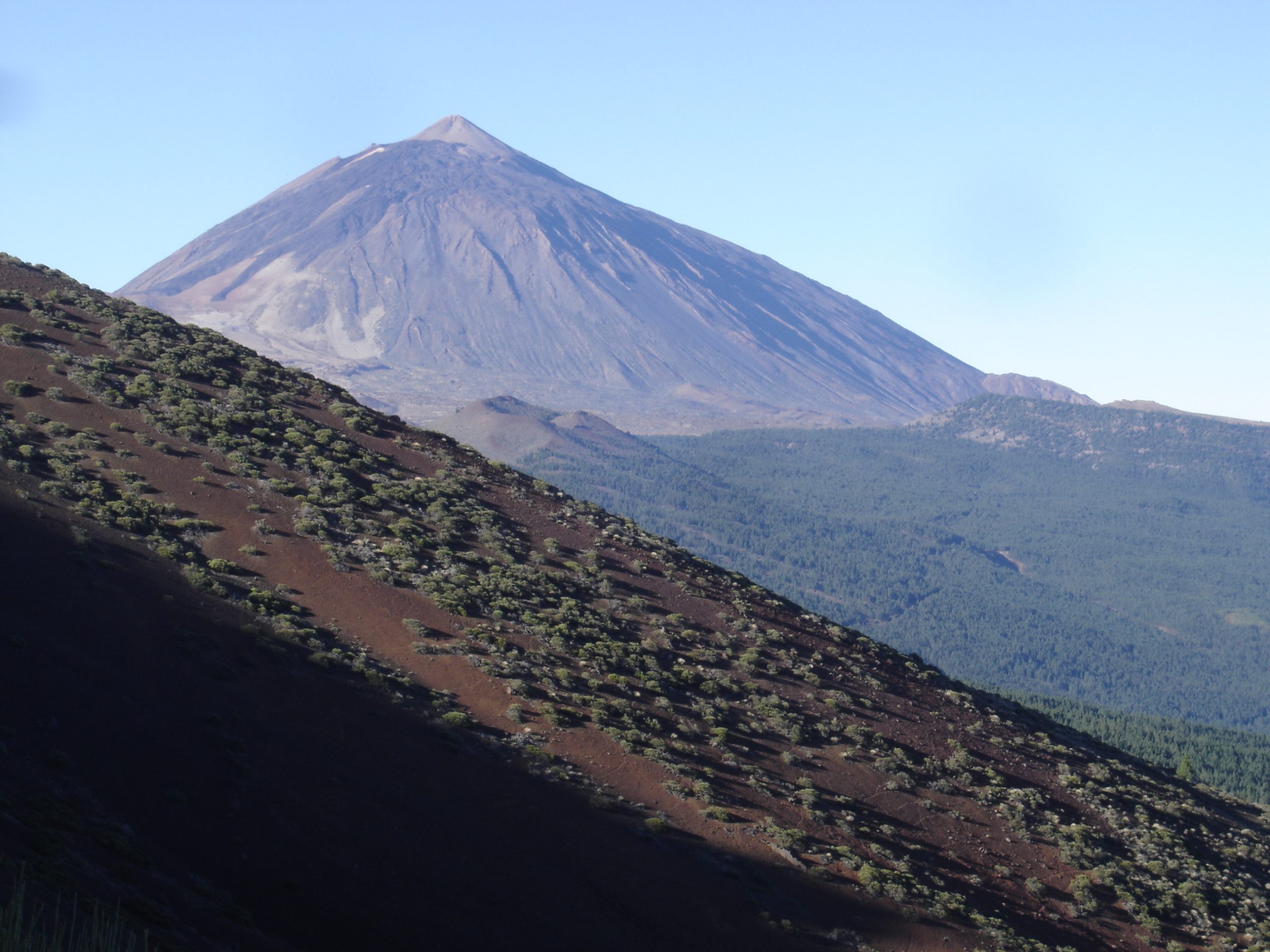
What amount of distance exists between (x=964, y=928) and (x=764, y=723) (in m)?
8.66

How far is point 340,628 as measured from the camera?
99.8ft

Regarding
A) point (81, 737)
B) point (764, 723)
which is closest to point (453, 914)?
point (81, 737)

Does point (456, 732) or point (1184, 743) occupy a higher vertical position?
point (1184, 743)

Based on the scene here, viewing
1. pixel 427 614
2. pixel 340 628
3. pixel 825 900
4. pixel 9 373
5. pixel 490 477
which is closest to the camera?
pixel 825 900

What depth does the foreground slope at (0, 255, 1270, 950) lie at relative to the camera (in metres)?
21.6

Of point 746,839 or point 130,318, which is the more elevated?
point 130,318

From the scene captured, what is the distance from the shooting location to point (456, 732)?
27.8 m

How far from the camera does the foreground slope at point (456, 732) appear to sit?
21.6 meters

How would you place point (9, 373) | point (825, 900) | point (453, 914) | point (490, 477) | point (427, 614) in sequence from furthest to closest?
point (490, 477) < point (9, 373) < point (427, 614) < point (825, 900) < point (453, 914)

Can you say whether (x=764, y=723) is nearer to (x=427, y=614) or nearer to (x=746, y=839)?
(x=746, y=839)

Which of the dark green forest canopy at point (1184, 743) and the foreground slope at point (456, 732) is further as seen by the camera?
the dark green forest canopy at point (1184, 743)

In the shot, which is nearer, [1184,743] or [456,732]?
[456,732]

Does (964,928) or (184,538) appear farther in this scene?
(184,538)

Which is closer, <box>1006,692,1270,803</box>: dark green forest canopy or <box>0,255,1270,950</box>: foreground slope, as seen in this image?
<box>0,255,1270,950</box>: foreground slope
